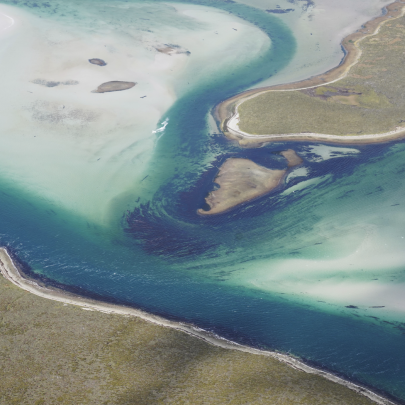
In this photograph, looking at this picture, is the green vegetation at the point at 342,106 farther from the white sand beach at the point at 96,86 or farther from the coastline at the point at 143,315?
the coastline at the point at 143,315

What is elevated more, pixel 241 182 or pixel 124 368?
pixel 241 182

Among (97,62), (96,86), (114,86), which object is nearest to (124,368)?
(114,86)

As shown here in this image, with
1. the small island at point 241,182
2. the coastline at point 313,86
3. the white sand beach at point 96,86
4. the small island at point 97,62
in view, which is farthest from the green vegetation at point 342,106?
the small island at point 97,62

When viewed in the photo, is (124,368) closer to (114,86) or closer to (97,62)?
(114,86)

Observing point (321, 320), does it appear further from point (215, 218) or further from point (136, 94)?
point (136, 94)

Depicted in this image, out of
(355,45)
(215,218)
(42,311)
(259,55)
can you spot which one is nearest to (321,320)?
(215,218)

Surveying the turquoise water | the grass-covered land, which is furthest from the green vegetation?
the grass-covered land
